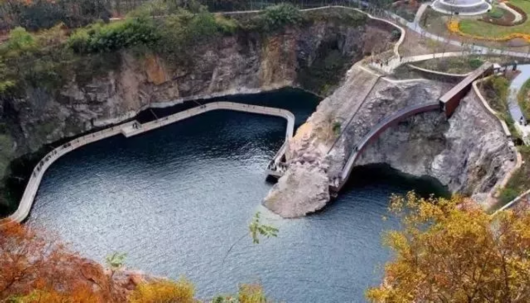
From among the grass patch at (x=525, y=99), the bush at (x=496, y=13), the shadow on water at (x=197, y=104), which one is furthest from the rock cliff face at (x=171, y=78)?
the grass patch at (x=525, y=99)

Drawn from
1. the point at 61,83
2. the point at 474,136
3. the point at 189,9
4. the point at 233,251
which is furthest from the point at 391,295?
the point at 189,9

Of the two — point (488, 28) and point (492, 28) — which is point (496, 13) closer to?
point (492, 28)

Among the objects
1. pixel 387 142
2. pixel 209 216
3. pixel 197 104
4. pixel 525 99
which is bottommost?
pixel 209 216

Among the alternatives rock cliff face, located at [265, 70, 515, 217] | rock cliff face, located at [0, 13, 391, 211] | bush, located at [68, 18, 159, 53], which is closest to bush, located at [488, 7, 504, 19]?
rock cliff face, located at [0, 13, 391, 211]

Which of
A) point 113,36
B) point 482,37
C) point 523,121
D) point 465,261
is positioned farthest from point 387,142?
point 465,261

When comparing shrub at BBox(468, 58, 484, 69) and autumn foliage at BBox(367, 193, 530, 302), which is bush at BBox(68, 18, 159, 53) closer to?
shrub at BBox(468, 58, 484, 69)

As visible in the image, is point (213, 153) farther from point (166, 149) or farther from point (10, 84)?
point (10, 84)

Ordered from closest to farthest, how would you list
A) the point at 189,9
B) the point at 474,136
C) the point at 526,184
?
the point at 526,184 → the point at 474,136 → the point at 189,9

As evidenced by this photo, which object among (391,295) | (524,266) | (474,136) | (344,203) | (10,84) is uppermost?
(524,266)
